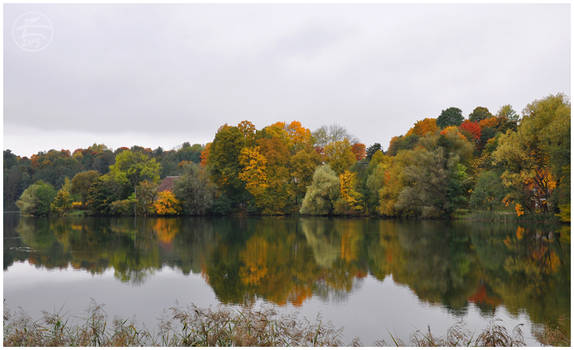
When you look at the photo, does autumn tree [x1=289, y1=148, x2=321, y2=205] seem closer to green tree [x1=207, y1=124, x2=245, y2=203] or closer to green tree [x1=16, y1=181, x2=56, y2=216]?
green tree [x1=207, y1=124, x2=245, y2=203]

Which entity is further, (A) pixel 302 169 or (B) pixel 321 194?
(A) pixel 302 169

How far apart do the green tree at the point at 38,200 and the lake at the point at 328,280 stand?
31.7 metres

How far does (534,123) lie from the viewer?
92.8ft

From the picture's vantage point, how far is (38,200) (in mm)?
48688

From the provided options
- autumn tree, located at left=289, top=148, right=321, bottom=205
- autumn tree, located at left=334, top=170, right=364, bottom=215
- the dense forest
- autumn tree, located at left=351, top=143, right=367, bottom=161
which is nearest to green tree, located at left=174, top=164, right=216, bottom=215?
the dense forest

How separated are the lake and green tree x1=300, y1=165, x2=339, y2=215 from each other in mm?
22411

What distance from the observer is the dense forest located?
29.4 m

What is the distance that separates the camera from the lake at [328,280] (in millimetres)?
8578

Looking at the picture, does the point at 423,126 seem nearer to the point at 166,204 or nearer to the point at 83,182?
the point at 166,204

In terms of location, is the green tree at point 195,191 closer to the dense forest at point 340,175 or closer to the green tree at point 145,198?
the dense forest at point 340,175

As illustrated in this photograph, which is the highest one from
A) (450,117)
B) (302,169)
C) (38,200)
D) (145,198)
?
(450,117)

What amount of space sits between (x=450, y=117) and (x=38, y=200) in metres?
50.2

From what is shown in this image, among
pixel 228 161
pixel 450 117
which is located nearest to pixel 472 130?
pixel 450 117

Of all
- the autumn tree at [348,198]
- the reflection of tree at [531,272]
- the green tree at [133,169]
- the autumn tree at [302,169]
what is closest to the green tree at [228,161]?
the autumn tree at [302,169]
